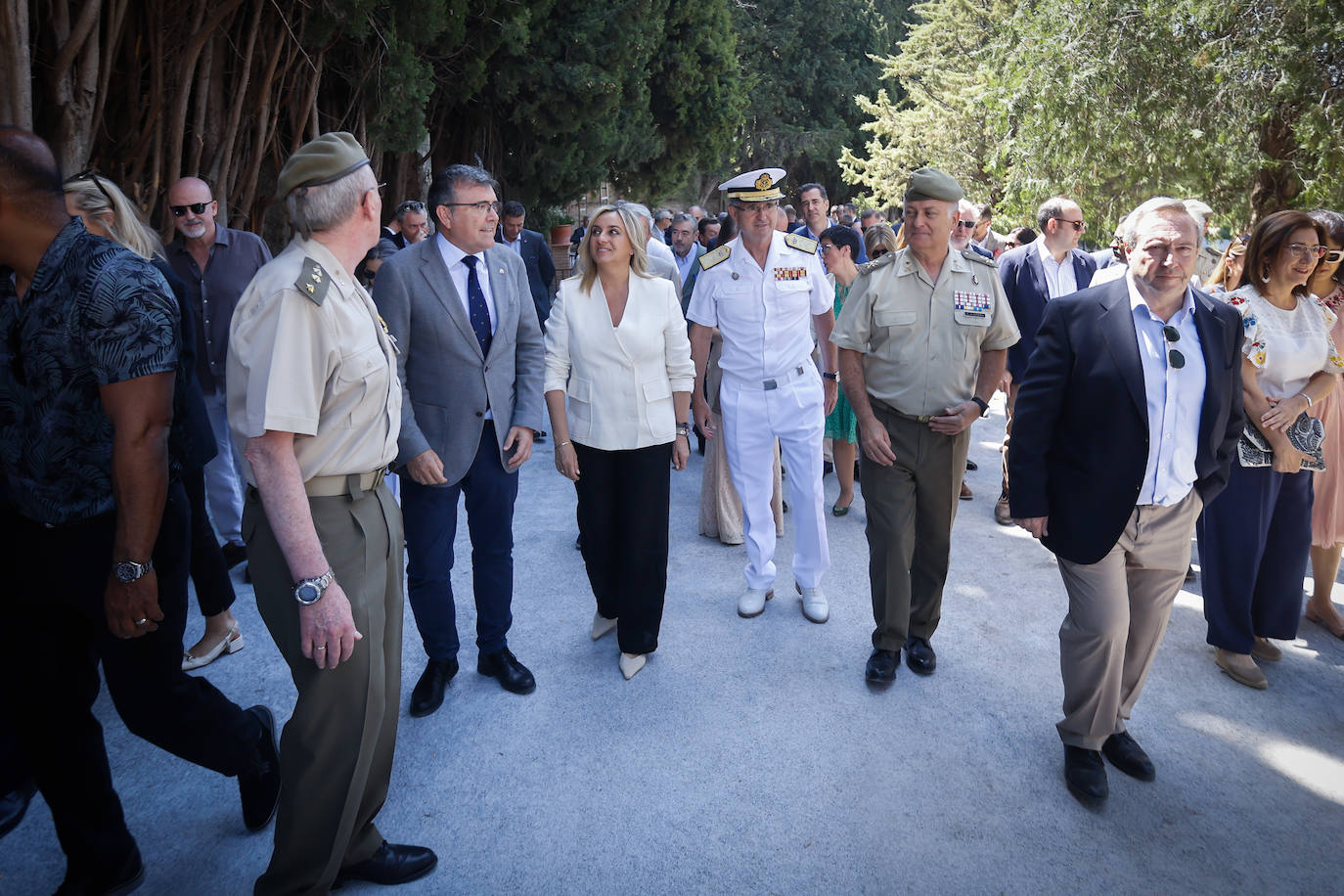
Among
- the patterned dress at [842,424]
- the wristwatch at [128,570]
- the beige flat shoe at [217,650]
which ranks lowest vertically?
the beige flat shoe at [217,650]

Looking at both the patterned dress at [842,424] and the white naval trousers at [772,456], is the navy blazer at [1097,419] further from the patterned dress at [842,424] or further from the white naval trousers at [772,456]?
the patterned dress at [842,424]

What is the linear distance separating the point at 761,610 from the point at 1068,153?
321 inches

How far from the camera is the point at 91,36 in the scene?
4.72m

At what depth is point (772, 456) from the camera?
14.9 ft

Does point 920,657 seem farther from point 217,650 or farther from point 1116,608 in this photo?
point 217,650

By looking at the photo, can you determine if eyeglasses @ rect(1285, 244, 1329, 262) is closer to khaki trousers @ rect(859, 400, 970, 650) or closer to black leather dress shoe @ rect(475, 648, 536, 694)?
khaki trousers @ rect(859, 400, 970, 650)

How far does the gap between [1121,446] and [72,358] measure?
3.05 metres

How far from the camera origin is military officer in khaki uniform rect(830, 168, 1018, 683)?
3.66 m

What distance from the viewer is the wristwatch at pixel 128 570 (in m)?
2.23

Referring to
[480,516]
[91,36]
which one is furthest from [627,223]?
[91,36]

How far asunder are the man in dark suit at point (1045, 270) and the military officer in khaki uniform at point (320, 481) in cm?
438

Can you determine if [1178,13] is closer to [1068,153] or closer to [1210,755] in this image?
[1068,153]


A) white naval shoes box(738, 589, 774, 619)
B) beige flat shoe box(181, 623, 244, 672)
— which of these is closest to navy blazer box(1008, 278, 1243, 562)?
white naval shoes box(738, 589, 774, 619)

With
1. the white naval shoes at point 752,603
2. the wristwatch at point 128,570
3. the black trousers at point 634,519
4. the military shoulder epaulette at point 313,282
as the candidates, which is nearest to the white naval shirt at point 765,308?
the black trousers at point 634,519
